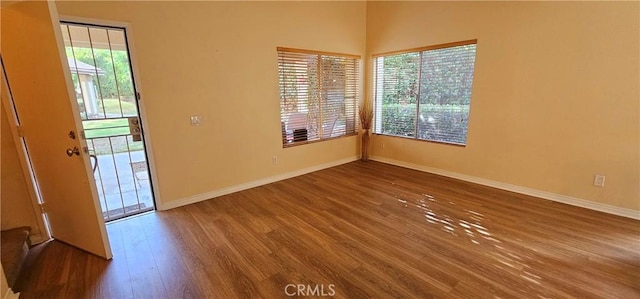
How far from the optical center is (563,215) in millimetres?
2904

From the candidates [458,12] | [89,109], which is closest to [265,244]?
[89,109]

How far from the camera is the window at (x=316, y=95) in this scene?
4.13 meters

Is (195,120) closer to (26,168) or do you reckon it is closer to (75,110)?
(75,110)

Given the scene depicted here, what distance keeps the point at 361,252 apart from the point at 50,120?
8.80 ft

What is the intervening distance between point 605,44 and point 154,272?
4.70 metres

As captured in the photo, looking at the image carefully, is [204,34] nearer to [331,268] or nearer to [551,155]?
[331,268]

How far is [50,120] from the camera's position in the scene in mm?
2109

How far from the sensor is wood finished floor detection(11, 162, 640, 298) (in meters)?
1.89

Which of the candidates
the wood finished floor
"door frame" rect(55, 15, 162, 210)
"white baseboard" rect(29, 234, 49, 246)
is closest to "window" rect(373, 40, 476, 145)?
the wood finished floor

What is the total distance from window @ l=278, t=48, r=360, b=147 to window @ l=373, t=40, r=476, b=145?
509 millimetres

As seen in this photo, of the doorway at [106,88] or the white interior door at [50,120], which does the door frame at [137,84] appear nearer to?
the doorway at [106,88]

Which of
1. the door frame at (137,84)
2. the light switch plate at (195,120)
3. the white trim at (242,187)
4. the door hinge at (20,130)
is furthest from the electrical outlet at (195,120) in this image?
the door hinge at (20,130)

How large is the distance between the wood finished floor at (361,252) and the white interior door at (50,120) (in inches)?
11.8

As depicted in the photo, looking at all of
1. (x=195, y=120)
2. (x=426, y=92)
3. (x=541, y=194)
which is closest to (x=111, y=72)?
(x=195, y=120)
